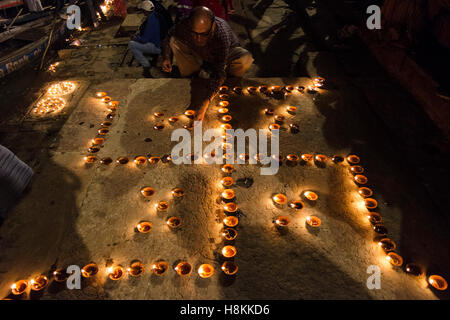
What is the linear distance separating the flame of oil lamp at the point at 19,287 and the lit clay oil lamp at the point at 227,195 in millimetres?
1714

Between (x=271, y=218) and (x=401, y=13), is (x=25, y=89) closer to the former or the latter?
(x=271, y=218)

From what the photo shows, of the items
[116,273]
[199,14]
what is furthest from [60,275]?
[199,14]

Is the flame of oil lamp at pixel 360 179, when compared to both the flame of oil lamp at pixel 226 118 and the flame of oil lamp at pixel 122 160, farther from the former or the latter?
the flame of oil lamp at pixel 122 160

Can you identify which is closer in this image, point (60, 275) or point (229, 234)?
point (60, 275)

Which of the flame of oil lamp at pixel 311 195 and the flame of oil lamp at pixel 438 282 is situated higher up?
the flame of oil lamp at pixel 311 195

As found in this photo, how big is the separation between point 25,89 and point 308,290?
520cm

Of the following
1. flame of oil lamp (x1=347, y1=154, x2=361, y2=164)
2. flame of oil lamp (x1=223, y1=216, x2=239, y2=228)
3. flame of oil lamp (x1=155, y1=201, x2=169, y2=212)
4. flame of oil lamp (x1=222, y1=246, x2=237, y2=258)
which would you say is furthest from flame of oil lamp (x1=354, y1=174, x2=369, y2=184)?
flame of oil lamp (x1=155, y1=201, x2=169, y2=212)

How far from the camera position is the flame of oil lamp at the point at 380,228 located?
224 cm

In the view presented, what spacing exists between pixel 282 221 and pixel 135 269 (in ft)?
4.33

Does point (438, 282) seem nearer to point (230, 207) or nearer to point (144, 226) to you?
point (230, 207)

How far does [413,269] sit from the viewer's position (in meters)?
2.01

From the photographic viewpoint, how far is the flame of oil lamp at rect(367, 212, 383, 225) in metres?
2.31

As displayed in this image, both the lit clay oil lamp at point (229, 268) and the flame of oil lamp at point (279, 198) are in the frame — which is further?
the flame of oil lamp at point (279, 198)

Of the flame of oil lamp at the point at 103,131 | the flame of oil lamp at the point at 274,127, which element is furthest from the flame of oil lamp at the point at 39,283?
the flame of oil lamp at the point at 274,127
